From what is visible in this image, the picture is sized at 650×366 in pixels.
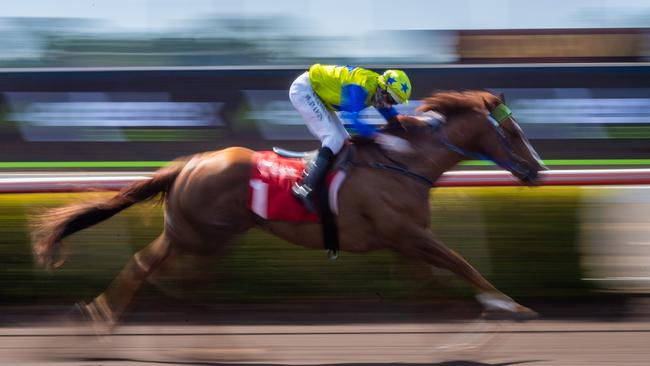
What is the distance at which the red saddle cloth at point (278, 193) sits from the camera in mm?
4879

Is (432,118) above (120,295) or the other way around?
above

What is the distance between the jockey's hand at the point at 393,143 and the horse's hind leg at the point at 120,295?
1.24 metres

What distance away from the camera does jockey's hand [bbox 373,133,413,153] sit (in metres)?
4.97

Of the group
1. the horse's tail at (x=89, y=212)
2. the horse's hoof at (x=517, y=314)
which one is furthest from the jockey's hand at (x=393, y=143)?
the horse's tail at (x=89, y=212)

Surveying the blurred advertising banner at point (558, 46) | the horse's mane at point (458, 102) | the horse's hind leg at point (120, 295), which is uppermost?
the horse's mane at point (458, 102)

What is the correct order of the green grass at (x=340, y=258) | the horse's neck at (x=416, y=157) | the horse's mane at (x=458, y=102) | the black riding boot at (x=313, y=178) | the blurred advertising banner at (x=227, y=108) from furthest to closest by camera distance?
1. the blurred advertising banner at (x=227, y=108)
2. the green grass at (x=340, y=258)
3. the horse's mane at (x=458, y=102)
4. the horse's neck at (x=416, y=157)
5. the black riding boot at (x=313, y=178)

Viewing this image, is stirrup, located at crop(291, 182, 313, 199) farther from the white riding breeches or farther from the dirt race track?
the dirt race track

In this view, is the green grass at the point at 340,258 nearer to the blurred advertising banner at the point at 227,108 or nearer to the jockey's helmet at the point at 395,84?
the jockey's helmet at the point at 395,84

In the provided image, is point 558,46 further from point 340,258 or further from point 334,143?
point 334,143

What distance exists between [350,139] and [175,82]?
32.3 feet

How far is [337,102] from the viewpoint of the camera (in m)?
4.96

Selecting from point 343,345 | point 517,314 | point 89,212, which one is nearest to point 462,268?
point 517,314

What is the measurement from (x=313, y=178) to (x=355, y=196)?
0.23m

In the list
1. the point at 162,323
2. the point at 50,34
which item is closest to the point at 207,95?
the point at 50,34
